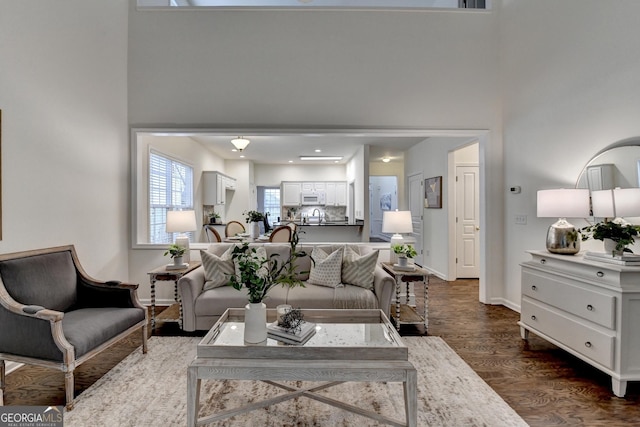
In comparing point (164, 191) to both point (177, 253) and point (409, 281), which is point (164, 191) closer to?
point (177, 253)

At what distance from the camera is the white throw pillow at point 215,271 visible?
→ 10.8ft

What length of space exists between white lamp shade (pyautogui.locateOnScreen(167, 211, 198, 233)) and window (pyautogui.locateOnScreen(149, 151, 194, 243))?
2.21ft

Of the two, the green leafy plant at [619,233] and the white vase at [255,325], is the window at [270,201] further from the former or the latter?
the green leafy plant at [619,233]

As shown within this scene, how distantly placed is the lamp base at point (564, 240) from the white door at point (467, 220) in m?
2.80

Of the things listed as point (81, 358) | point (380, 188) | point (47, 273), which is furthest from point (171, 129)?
point (380, 188)

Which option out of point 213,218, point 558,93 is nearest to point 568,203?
point 558,93

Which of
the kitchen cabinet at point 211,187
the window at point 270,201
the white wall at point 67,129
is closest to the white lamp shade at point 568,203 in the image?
the white wall at point 67,129

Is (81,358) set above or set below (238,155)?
below

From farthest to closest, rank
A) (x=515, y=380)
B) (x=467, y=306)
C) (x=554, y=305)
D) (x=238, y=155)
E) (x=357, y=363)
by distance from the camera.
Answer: (x=238, y=155), (x=467, y=306), (x=554, y=305), (x=515, y=380), (x=357, y=363)

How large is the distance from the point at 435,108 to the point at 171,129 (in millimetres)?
3563

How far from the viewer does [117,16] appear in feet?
12.8

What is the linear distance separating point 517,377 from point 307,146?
5.67 metres

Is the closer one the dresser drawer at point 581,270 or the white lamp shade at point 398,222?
the dresser drawer at point 581,270

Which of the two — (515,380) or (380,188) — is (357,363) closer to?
(515,380)
